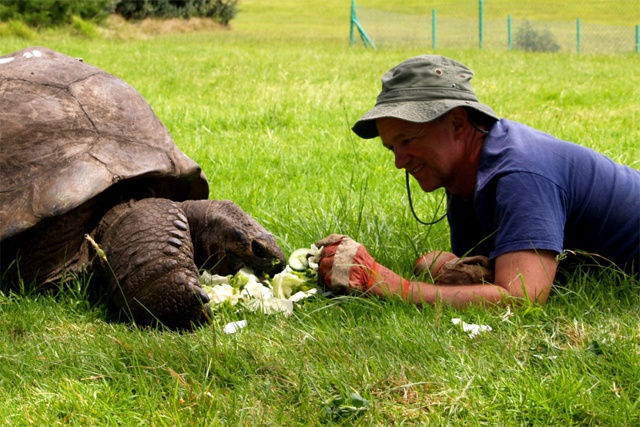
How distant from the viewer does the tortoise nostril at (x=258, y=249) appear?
363 centimetres

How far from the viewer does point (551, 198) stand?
3.02 m

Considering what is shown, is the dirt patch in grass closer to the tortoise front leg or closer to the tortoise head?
the tortoise head

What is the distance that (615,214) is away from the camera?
3.25m

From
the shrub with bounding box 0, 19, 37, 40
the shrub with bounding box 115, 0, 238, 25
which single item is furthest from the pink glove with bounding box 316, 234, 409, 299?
the shrub with bounding box 115, 0, 238, 25

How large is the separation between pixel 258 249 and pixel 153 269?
1.81 feet

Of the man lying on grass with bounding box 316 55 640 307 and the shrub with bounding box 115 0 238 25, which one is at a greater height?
the man lying on grass with bounding box 316 55 640 307

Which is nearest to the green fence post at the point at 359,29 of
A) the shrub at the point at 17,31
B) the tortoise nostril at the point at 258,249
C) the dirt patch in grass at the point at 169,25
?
the dirt patch in grass at the point at 169,25

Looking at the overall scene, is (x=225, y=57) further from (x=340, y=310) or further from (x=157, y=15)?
(x=157, y=15)

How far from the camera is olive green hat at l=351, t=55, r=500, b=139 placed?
313 centimetres

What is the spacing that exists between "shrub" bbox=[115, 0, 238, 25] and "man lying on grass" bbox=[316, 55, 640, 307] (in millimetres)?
27936

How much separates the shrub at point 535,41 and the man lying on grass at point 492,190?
20.6 meters

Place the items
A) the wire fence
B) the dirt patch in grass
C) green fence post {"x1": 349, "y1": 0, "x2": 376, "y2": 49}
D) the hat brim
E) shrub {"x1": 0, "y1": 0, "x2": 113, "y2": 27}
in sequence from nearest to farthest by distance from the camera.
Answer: the hat brim, shrub {"x1": 0, "y1": 0, "x2": 113, "y2": 27}, green fence post {"x1": 349, "y1": 0, "x2": 376, "y2": 49}, the wire fence, the dirt patch in grass

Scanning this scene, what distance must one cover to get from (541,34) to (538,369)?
23.5m

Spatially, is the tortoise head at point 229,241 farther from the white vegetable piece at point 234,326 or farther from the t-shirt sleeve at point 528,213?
the t-shirt sleeve at point 528,213
